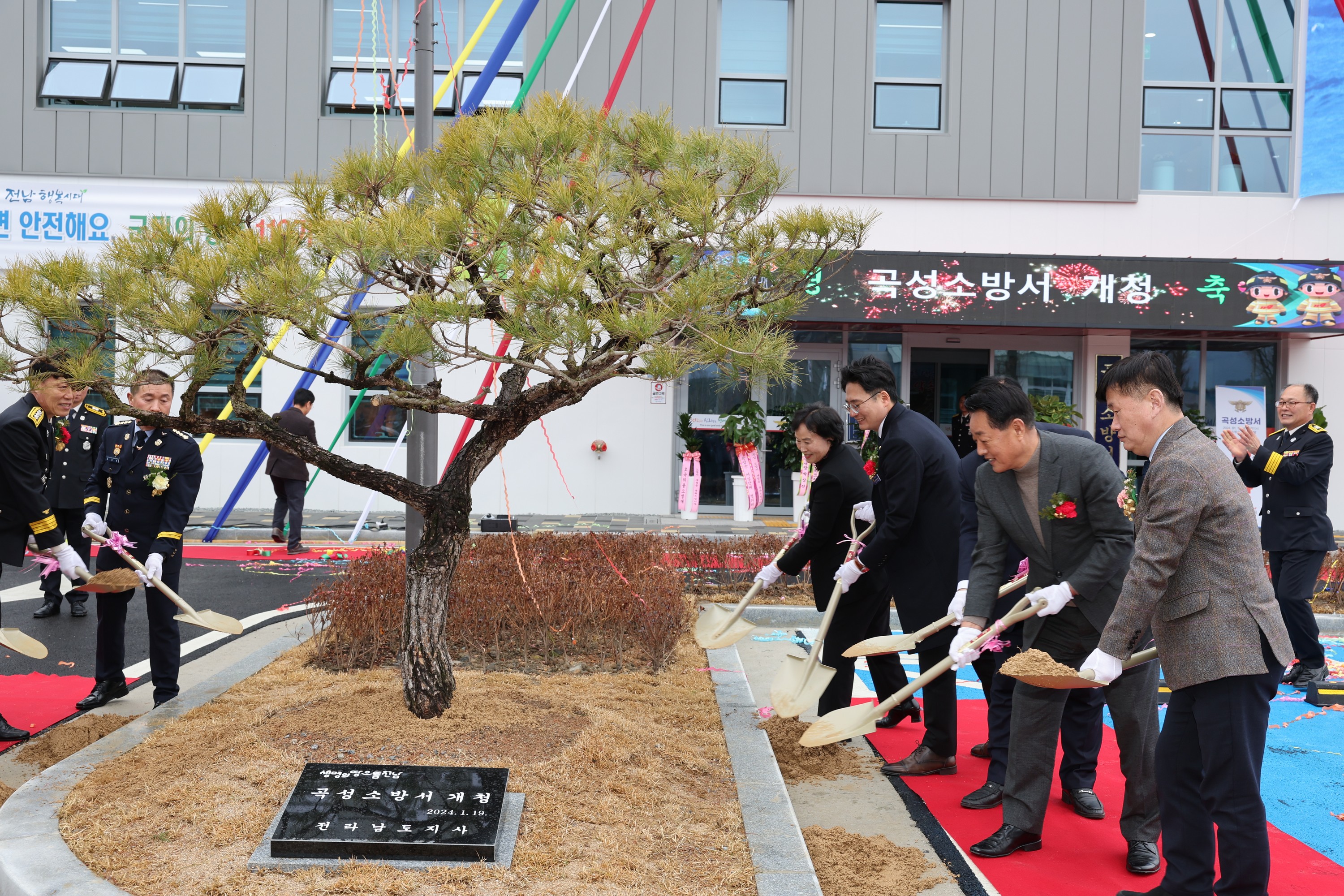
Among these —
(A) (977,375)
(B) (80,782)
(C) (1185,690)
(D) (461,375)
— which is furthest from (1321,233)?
(B) (80,782)

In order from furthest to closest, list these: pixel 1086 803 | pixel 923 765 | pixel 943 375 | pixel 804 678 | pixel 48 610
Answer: pixel 943 375, pixel 48 610, pixel 804 678, pixel 923 765, pixel 1086 803

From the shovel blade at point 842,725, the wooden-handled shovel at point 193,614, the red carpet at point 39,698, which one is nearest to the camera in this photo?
the shovel blade at point 842,725

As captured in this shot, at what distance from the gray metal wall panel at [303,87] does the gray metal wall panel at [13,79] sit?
3.35 m

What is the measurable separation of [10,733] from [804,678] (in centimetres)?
363

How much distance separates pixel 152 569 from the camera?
477cm

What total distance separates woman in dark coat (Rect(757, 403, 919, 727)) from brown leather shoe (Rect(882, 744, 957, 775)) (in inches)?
17.0

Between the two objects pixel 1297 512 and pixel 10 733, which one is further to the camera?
pixel 1297 512

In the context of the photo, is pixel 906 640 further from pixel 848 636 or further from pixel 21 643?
pixel 21 643

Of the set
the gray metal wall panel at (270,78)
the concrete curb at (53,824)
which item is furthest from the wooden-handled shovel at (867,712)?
the gray metal wall panel at (270,78)

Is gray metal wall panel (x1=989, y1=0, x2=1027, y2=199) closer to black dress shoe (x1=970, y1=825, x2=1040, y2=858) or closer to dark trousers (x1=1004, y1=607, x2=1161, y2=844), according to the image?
dark trousers (x1=1004, y1=607, x2=1161, y2=844)

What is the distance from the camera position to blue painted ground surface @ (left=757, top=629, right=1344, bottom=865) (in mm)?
3791

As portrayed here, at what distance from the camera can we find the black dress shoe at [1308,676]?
566 centimetres

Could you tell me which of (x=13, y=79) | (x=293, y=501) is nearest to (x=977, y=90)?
(x=293, y=501)

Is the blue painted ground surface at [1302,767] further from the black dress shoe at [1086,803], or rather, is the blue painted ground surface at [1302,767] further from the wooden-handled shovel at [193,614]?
the wooden-handled shovel at [193,614]
